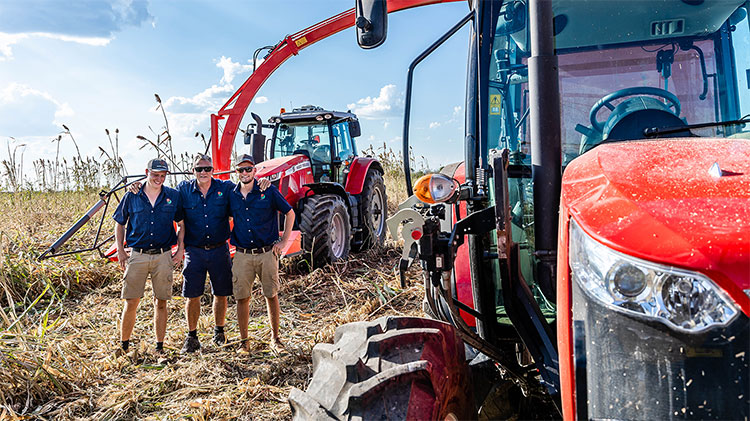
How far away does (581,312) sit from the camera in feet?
4.81

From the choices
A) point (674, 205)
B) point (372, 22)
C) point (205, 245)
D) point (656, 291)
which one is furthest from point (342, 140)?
point (656, 291)

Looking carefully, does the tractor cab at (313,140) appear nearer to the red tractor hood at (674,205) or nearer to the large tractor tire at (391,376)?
the large tractor tire at (391,376)

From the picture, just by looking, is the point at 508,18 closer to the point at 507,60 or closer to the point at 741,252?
the point at 507,60

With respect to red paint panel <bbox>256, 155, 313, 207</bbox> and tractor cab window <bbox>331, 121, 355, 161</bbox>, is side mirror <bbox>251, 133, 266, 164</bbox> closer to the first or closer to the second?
red paint panel <bbox>256, 155, 313, 207</bbox>

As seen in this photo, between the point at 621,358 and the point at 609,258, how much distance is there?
0.80 feet

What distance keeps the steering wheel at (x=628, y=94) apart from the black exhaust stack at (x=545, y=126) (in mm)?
458

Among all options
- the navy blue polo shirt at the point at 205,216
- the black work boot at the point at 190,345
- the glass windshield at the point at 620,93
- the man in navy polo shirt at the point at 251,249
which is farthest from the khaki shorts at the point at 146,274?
the glass windshield at the point at 620,93

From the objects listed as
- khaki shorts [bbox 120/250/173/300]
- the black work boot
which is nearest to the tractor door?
khaki shorts [bbox 120/250/173/300]

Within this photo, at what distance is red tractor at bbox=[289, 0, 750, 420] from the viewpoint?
129cm

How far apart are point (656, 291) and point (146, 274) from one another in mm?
Answer: 4613

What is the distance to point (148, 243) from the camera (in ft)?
16.4

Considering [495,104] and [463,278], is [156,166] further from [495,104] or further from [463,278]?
[495,104]

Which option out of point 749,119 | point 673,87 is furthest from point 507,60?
point 749,119

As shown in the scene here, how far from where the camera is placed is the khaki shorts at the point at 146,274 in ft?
16.2
